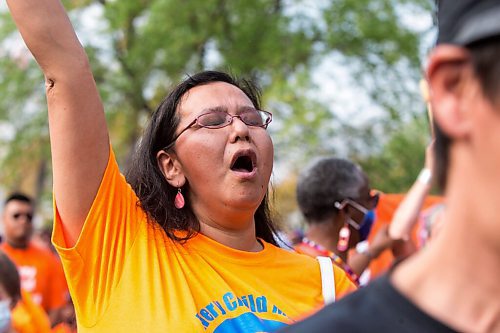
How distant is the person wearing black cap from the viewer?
4.49 ft

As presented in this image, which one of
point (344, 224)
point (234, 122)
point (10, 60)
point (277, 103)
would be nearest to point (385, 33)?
point (277, 103)

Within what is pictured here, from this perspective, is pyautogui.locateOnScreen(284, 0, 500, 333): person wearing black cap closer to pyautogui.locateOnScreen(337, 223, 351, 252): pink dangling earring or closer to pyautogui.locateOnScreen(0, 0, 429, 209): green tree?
pyautogui.locateOnScreen(337, 223, 351, 252): pink dangling earring

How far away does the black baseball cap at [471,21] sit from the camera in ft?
4.43

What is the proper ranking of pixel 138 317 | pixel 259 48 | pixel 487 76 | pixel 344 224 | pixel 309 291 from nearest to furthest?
pixel 487 76 → pixel 138 317 → pixel 309 291 → pixel 344 224 → pixel 259 48

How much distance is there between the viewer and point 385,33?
48.7ft

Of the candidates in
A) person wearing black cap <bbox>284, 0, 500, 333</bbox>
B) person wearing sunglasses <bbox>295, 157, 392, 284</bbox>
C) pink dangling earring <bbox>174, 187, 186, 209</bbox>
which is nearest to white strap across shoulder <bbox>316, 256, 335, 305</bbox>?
pink dangling earring <bbox>174, 187, 186, 209</bbox>

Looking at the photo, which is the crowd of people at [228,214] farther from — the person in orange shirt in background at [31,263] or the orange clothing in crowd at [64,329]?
the person in orange shirt in background at [31,263]

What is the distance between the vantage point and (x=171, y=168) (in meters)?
3.20

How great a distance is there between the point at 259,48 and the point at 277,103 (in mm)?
1087

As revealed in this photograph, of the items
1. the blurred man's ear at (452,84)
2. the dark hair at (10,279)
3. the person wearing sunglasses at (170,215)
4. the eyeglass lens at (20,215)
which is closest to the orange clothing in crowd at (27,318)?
the dark hair at (10,279)

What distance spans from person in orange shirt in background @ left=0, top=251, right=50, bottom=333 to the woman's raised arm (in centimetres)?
286

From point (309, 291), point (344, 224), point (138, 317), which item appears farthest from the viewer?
point (344, 224)

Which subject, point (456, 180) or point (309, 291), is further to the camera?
point (309, 291)

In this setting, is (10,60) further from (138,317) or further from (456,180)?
(456,180)
